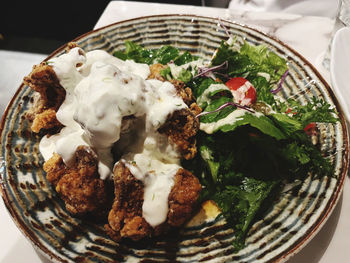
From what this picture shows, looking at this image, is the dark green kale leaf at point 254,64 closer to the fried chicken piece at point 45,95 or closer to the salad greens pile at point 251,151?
the salad greens pile at point 251,151

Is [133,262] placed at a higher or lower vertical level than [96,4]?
lower

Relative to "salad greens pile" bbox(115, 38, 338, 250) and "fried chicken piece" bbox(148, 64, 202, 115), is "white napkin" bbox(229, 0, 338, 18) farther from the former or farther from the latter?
"fried chicken piece" bbox(148, 64, 202, 115)

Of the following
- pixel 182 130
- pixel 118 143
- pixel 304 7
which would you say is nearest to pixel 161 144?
pixel 182 130

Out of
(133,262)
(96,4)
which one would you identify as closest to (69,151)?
(133,262)

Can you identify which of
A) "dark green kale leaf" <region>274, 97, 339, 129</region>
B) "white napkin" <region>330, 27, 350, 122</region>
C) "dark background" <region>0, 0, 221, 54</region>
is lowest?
"dark background" <region>0, 0, 221, 54</region>

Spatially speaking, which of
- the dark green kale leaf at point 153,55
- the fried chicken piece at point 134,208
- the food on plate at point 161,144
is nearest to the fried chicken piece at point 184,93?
the food on plate at point 161,144

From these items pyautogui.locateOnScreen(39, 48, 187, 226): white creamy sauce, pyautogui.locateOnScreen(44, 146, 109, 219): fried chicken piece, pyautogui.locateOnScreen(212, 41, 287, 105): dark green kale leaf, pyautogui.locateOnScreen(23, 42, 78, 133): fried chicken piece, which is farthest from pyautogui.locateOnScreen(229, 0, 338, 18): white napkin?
pyautogui.locateOnScreen(44, 146, 109, 219): fried chicken piece

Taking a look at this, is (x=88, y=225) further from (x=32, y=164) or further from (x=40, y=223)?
(x=32, y=164)
